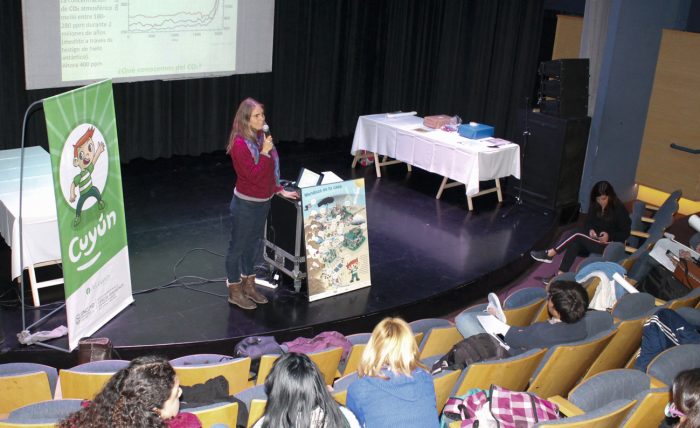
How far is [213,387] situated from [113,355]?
1.55 m

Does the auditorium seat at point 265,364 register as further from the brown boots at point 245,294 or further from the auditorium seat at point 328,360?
the brown boots at point 245,294

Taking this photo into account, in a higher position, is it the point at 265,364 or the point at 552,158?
the point at 552,158

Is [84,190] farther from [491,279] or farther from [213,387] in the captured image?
[491,279]

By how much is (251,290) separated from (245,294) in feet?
0.17

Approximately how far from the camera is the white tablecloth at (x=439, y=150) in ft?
26.8

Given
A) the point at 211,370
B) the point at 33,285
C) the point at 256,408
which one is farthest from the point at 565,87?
the point at 256,408

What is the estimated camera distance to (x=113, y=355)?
4.71 meters

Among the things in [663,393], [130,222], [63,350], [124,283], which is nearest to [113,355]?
[63,350]

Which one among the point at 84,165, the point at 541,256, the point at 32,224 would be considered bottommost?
the point at 541,256

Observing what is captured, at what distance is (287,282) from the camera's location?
601cm

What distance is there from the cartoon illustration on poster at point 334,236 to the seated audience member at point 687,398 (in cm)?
309

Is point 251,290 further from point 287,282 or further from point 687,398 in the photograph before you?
point 687,398

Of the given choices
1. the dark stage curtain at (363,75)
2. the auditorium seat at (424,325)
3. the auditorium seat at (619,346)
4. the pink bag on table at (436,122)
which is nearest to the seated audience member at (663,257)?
the auditorium seat at (619,346)

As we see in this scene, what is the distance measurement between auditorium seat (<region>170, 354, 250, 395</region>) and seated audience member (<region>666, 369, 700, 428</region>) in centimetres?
195
